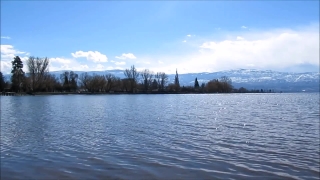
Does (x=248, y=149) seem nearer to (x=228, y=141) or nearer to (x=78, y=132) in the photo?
(x=228, y=141)

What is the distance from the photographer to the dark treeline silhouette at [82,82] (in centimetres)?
12138

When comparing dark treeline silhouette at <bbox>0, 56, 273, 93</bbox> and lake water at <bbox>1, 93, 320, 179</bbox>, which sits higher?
dark treeline silhouette at <bbox>0, 56, 273, 93</bbox>

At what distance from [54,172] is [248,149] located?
346 inches

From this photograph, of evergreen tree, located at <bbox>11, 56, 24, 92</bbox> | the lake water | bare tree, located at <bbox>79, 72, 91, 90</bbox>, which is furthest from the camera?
bare tree, located at <bbox>79, 72, 91, 90</bbox>

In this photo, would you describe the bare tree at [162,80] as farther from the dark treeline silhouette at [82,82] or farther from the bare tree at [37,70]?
the bare tree at [37,70]

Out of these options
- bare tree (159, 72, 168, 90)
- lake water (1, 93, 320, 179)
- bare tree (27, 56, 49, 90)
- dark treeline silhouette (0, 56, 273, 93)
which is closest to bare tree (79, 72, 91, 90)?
dark treeline silhouette (0, 56, 273, 93)

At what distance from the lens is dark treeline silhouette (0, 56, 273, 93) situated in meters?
121

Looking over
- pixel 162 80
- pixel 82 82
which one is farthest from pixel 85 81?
pixel 162 80

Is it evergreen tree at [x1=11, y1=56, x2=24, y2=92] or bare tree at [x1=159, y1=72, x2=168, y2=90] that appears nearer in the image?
evergreen tree at [x1=11, y1=56, x2=24, y2=92]

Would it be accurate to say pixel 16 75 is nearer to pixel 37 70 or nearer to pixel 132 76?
pixel 37 70

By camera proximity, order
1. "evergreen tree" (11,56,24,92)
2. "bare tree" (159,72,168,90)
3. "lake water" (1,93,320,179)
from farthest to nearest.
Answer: "bare tree" (159,72,168,90), "evergreen tree" (11,56,24,92), "lake water" (1,93,320,179)

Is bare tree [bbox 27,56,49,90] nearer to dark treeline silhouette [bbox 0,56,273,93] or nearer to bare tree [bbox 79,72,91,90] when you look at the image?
dark treeline silhouette [bbox 0,56,273,93]

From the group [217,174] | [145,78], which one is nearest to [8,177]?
[217,174]

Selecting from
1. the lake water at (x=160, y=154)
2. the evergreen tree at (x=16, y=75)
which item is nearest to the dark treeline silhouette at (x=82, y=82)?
the evergreen tree at (x=16, y=75)
